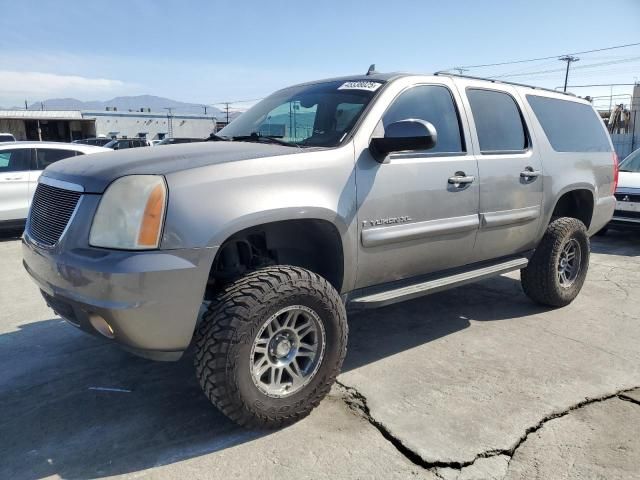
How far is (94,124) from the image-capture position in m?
47.7

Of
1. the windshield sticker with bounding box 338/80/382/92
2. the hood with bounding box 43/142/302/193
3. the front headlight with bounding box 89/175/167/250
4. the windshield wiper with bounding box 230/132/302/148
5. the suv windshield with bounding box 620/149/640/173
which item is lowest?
the suv windshield with bounding box 620/149/640/173

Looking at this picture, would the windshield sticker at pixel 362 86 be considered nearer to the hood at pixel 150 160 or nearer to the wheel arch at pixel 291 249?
the hood at pixel 150 160

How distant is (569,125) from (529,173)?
3.75 ft

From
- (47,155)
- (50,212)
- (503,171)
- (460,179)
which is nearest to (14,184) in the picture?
(47,155)

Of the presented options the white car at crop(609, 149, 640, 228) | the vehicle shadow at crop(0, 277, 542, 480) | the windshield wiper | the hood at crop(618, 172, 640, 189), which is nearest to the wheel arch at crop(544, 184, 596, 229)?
the vehicle shadow at crop(0, 277, 542, 480)

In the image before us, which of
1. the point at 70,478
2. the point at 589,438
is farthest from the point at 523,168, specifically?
the point at 70,478

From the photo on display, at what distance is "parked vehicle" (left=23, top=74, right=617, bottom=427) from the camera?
245cm

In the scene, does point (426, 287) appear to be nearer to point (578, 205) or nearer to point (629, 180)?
point (578, 205)

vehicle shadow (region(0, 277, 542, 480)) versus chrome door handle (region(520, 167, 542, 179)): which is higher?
chrome door handle (region(520, 167, 542, 179))

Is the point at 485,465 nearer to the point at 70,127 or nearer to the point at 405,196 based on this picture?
the point at 405,196

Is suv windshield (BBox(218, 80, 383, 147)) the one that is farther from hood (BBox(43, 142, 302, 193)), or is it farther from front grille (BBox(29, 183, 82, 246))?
front grille (BBox(29, 183, 82, 246))

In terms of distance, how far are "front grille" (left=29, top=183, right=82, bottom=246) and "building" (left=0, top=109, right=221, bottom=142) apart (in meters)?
38.9

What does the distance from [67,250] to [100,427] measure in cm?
104

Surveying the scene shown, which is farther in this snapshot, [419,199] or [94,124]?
[94,124]
